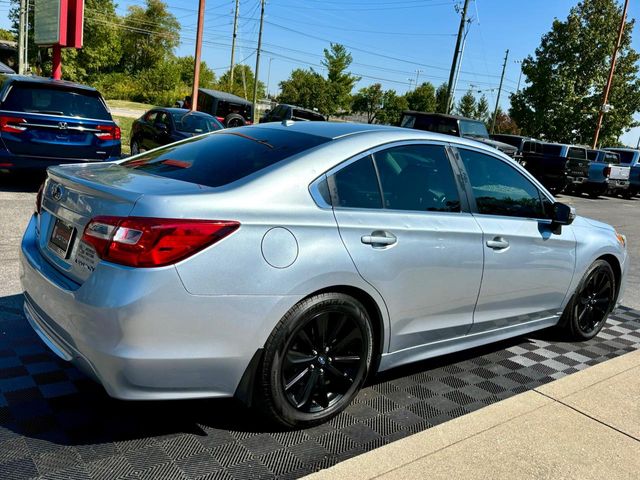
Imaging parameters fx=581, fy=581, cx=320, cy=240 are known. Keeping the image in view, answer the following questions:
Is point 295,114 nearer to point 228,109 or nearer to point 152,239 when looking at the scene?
point 228,109

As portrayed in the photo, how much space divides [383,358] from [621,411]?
4.82 feet

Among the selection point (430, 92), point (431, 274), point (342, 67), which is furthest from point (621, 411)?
point (430, 92)

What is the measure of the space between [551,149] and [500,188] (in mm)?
18713

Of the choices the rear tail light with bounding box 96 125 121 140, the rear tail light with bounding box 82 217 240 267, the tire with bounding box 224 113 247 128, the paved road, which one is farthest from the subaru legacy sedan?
the tire with bounding box 224 113 247 128

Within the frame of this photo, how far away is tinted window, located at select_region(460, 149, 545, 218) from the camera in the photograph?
3799 millimetres

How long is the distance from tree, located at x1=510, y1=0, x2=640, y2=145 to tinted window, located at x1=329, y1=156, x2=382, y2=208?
3757 cm

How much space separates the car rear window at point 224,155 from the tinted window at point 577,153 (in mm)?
19820

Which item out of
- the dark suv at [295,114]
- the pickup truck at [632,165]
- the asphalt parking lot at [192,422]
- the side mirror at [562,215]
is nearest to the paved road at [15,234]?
the asphalt parking lot at [192,422]

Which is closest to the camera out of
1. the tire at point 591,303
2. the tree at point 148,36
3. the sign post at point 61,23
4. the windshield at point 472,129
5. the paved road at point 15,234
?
the tire at point 591,303

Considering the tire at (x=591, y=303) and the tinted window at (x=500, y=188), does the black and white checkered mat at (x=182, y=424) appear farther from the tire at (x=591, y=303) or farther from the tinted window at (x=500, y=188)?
the tinted window at (x=500, y=188)

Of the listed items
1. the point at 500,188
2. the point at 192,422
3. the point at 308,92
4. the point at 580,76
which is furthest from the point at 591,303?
the point at 308,92

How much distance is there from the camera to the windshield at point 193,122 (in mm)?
13452

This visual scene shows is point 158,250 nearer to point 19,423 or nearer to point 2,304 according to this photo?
point 19,423

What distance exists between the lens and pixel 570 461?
286 cm
